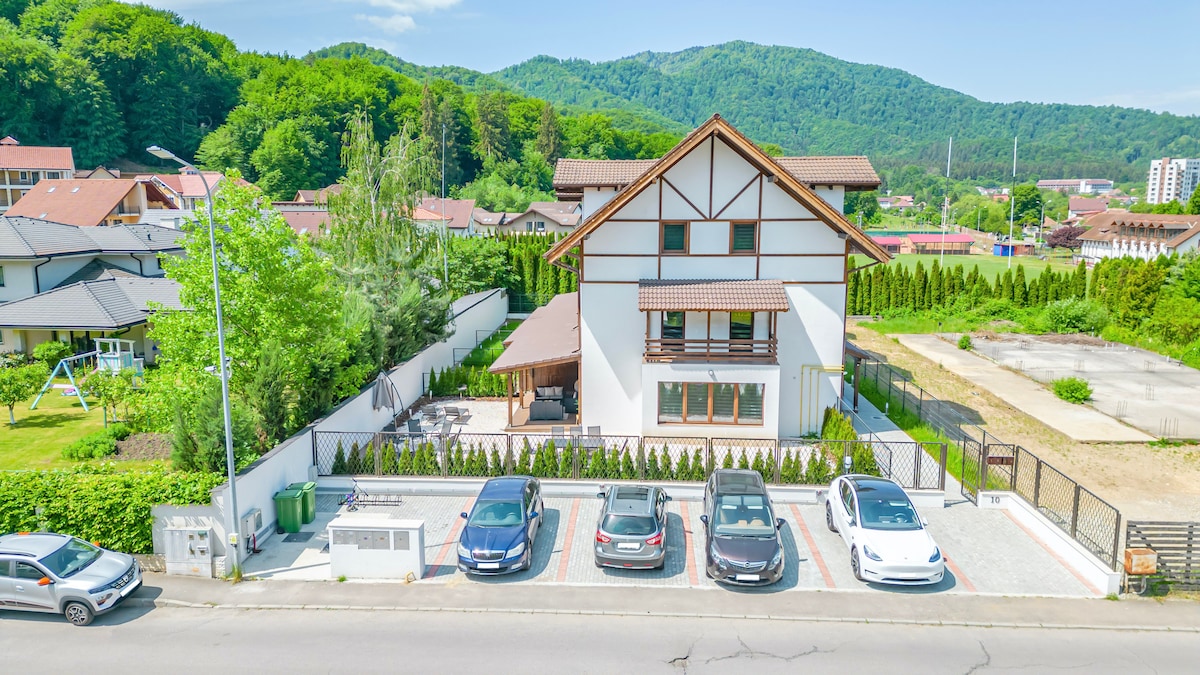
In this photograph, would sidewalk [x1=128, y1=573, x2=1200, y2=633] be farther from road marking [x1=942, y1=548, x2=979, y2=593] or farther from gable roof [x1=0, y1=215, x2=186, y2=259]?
gable roof [x1=0, y1=215, x2=186, y2=259]

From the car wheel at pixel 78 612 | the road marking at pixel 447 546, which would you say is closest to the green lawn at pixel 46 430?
the car wheel at pixel 78 612

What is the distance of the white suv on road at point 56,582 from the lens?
14102 millimetres

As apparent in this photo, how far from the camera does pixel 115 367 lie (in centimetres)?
3094

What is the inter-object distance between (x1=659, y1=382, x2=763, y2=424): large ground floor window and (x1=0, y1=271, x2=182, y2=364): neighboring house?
21920 millimetres

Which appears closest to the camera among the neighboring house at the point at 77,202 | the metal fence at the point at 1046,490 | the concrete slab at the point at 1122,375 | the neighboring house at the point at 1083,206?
the metal fence at the point at 1046,490

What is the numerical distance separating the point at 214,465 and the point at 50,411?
629 inches

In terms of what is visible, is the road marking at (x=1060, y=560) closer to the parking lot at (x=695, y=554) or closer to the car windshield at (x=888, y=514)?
the parking lot at (x=695, y=554)

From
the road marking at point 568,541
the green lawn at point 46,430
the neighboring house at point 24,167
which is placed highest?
the neighboring house at point 24,167

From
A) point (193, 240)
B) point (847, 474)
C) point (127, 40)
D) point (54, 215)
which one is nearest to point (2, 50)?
point (127, 40)

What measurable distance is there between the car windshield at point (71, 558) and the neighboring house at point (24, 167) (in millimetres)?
80161

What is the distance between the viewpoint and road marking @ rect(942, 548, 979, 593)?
51.7 ft

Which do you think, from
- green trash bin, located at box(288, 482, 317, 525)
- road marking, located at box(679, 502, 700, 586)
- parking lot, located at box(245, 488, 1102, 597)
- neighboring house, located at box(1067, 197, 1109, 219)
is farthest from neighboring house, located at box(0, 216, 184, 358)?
neighboring house, located at box(1067, 197, 1109, 219)

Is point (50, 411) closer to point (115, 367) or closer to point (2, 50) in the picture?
point (115, 367)

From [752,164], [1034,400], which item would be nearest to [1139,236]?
[1034,400]
